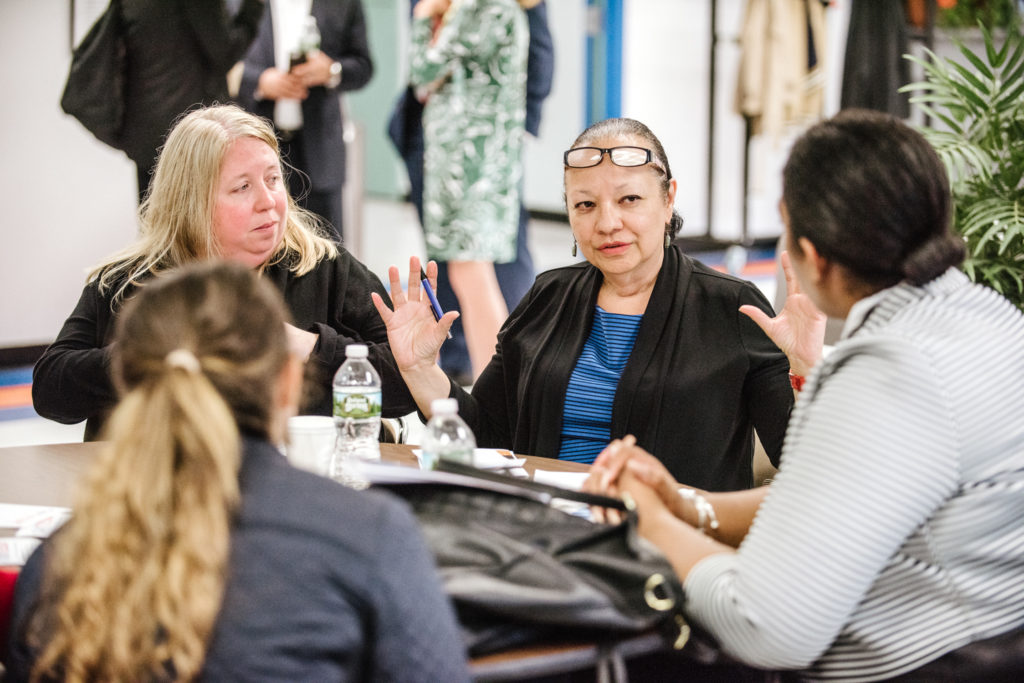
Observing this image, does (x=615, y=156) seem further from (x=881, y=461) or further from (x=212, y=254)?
(x=881, y=461)

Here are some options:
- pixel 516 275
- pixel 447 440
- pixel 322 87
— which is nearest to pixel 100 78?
pixel 322 87

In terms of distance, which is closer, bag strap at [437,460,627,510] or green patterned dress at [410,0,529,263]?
bag strap at [437,460,627,510]

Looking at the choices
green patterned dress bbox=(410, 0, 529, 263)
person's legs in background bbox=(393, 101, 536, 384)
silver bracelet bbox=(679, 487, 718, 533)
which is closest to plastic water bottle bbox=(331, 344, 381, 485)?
silver bracelet bbox=(679, 487, 718, 533)

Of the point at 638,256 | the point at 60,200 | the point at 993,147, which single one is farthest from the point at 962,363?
the point at 60,200

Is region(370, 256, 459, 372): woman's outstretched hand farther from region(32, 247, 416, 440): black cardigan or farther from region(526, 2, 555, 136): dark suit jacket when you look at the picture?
region(526, 2, 555, 136): dark suit jacket

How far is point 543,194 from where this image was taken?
35.5ft

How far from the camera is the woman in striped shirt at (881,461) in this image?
1.38 meters

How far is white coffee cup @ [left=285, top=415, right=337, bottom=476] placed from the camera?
79.3 inches

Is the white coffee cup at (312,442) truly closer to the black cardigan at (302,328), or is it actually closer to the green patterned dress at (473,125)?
the black cardigan at (302,328)

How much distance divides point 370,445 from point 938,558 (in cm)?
113

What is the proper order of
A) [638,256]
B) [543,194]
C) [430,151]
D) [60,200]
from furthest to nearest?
[543,194], [60,200], [430,151], [638,256]

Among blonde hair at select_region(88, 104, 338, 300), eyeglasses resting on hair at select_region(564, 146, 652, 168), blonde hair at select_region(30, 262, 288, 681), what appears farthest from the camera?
blonde hair at select_region(88, 104, 338, 300)

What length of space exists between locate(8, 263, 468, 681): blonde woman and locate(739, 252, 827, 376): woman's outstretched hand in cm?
119

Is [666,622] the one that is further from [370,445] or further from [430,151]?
[430,151]
